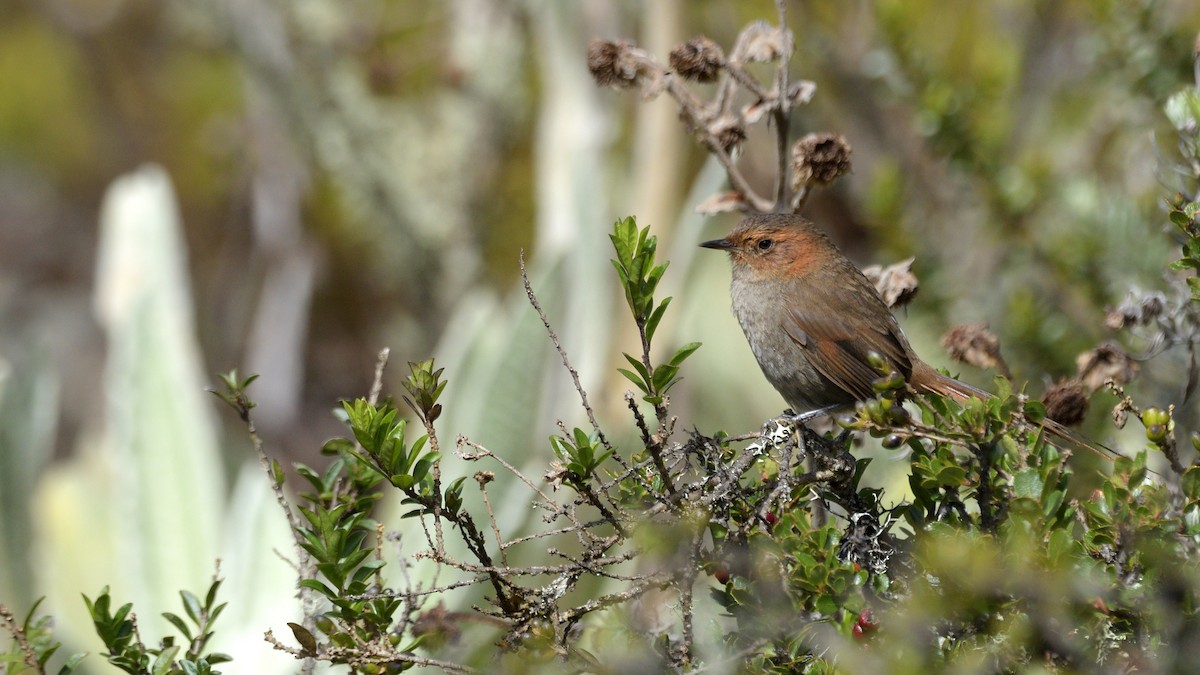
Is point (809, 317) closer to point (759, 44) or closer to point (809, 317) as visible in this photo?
point (809, 317)

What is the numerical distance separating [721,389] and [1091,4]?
88.1 inches

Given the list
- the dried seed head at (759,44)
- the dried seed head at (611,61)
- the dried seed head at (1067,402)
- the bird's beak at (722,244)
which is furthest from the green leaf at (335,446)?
the bird's beak at (722,244)

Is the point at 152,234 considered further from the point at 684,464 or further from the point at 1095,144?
the point at 1095,144

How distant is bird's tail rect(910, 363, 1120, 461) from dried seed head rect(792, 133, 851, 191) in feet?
1.51

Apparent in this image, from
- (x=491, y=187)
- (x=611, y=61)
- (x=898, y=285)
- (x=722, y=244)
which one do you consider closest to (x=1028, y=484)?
(x=898, y=285)

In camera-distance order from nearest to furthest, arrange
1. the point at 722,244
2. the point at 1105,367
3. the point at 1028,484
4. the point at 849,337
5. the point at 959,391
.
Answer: the point at 1028,484 < the point at 1105,367 < the point at 959,391 < the point at 849,337 < the point at 722,244

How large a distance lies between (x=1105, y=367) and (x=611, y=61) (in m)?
1.05

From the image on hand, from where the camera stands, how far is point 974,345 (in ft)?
6.48

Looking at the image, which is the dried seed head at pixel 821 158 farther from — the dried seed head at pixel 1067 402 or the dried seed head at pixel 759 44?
the dried seed head at pixel 1067 402

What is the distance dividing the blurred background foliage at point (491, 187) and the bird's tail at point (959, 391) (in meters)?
0.17

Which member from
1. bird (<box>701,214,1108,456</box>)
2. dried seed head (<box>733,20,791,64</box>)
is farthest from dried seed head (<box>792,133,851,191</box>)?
bird (<box>701,214,1108,456</box>)

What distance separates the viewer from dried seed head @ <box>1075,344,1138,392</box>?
1.92 m

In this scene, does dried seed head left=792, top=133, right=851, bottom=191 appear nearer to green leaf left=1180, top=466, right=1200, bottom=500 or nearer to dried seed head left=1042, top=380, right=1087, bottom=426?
dried seed head left=1042, top=380, right=1087, bottom=426

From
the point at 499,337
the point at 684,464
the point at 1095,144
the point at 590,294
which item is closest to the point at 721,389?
the point at 590,294
